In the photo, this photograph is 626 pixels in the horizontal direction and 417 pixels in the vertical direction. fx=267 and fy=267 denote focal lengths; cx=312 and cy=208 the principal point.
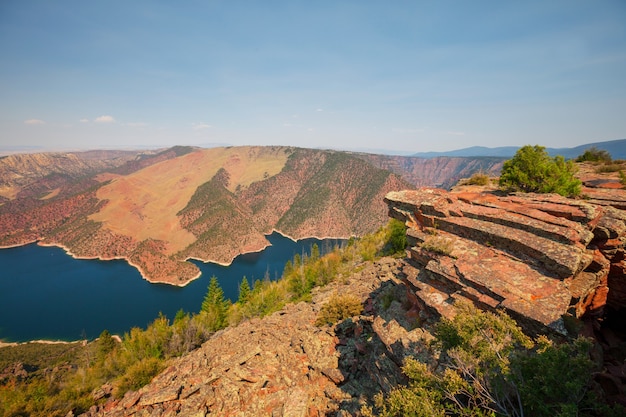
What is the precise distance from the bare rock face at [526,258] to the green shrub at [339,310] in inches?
334

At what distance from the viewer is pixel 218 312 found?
65500 millimetres

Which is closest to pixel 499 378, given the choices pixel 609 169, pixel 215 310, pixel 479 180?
pixel 479 180

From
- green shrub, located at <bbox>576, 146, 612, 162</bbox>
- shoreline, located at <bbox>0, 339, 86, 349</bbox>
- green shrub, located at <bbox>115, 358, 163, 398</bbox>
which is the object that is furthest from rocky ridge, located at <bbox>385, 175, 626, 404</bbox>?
shoreline, located at <bbox>0, 339, 86, 349</bbox>

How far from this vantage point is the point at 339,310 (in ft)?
82.7

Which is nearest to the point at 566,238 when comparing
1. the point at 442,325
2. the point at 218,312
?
the point at 442,325

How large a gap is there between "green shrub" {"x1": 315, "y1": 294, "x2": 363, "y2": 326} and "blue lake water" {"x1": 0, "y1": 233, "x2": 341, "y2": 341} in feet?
243

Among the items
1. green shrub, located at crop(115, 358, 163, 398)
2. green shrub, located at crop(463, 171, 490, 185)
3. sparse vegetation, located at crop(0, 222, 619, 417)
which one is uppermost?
green shrub, located at crop(463, 171, 490, 185)

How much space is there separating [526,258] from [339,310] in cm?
1567

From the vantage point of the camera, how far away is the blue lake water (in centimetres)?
11219

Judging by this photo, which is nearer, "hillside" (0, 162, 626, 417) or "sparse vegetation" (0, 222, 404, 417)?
"hillside" (0, 162, 626, 417)

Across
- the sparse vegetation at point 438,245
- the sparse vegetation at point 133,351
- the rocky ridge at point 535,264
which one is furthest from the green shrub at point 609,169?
the sparse vegetation at point 438,245

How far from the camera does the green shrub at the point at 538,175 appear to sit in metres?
20.7

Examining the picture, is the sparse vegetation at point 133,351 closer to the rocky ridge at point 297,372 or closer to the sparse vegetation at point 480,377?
the sparse vegetation at point 480,377

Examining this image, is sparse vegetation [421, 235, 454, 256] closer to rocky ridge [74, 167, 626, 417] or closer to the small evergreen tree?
rocky ridge [74, 167, 626, 417]
